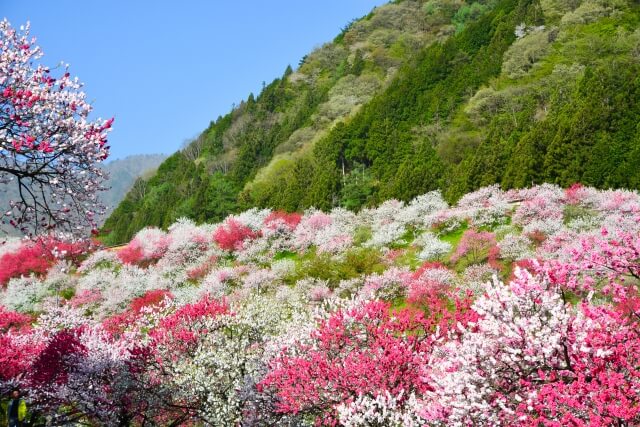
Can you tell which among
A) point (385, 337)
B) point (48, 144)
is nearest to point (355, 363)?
point (385, 337)

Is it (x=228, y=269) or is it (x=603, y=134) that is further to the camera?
(x=603, y=134)

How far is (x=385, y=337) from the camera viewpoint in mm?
9234

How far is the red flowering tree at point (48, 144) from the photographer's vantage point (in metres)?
7.70

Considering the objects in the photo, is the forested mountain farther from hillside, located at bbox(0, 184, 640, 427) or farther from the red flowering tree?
the red flowering tree

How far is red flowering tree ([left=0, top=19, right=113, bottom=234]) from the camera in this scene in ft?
Answer: 25.2

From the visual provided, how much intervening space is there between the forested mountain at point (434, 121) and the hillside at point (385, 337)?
801 centimetres

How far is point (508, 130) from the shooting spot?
44031mm

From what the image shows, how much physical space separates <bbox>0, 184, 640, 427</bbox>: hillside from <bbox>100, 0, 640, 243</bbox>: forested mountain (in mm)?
8006

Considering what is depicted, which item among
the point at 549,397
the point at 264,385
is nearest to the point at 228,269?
the point at 264,385

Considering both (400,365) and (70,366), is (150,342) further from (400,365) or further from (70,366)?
(400,365)

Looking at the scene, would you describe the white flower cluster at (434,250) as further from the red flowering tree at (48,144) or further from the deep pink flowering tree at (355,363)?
the red flowering tree at (48,144)

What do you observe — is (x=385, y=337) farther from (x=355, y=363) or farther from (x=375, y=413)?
(x=375, y=413)

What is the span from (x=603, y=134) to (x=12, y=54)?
35.3m

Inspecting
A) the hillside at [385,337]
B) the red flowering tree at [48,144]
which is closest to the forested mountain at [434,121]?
the hillside at [385,337]
